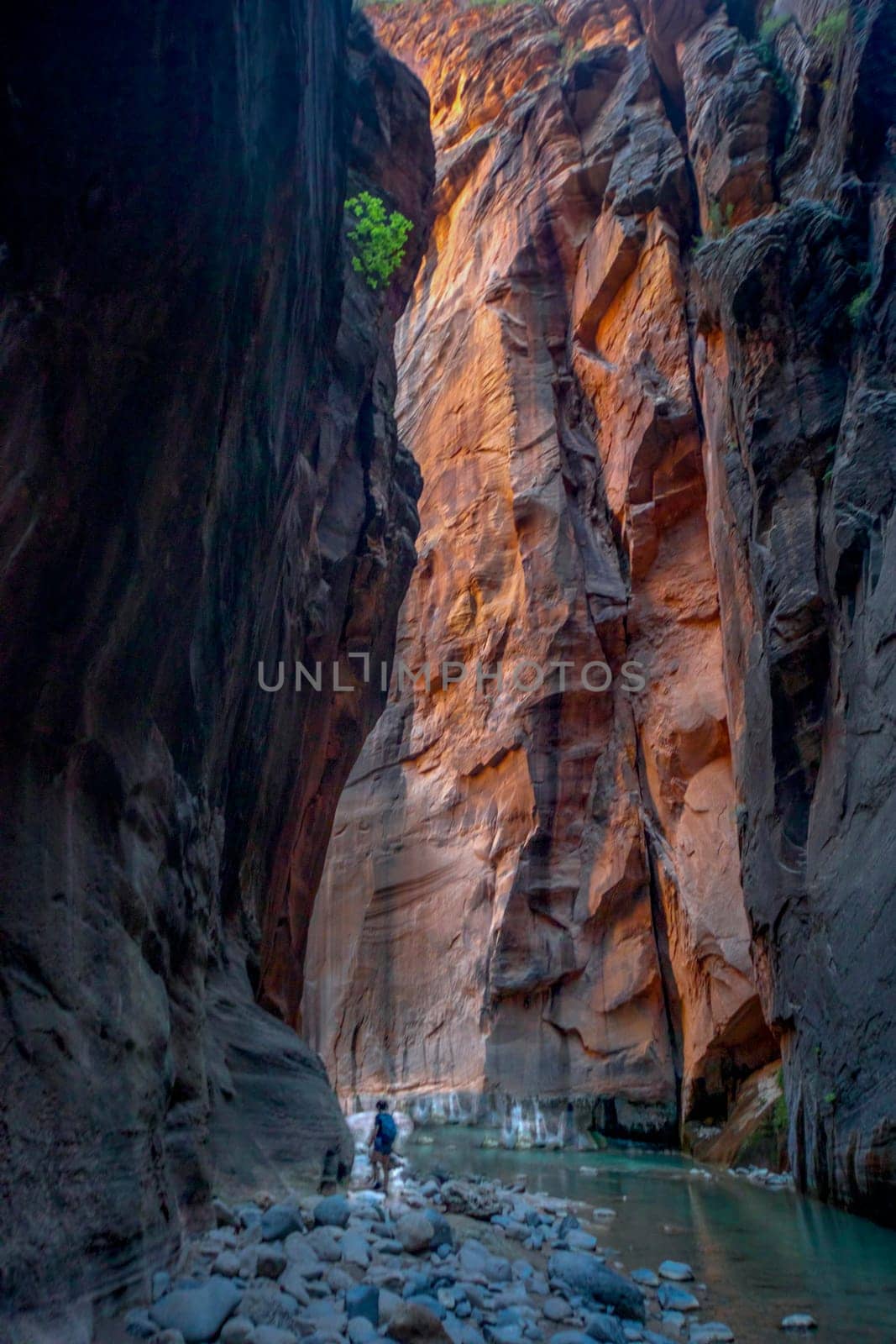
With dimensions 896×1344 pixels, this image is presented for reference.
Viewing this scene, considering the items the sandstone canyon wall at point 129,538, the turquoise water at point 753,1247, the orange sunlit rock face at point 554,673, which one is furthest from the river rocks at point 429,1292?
the orange sunlit rock face at point 554,673

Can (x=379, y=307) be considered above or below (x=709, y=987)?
above

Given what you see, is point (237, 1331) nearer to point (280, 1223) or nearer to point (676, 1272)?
point (280, 1223)

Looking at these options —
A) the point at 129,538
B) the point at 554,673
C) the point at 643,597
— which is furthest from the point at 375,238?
the point at 554,673

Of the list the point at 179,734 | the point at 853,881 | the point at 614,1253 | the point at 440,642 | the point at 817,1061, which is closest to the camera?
the point at 179,734

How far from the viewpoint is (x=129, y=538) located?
479cm

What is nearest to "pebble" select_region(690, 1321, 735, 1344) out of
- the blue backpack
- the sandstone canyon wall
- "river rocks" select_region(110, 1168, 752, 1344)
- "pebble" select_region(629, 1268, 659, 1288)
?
"river rocks" select_region(110, 1168, 752, 1344)

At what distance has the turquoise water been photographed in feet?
20.1

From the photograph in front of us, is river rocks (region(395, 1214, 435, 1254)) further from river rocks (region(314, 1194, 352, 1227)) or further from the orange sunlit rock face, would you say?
the orange sunlit rock face

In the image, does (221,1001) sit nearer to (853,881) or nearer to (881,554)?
(853,881)

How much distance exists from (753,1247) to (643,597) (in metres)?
20.4

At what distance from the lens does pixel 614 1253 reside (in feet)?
26.5

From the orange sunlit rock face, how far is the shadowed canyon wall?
4.5 inches

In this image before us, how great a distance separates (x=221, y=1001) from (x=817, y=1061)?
752 cm

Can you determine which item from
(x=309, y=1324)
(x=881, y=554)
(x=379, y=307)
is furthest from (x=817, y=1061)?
(x=379, y=307)
